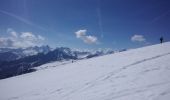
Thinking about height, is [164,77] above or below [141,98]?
above

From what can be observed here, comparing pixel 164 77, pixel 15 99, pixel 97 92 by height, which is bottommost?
pixel 15 99

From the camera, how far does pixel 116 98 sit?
21.6 feet

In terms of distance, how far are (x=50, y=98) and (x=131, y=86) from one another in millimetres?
4783

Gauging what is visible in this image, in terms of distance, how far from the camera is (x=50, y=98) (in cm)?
884

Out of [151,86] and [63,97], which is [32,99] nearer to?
[63,97]

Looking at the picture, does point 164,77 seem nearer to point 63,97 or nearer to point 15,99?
point 63,97

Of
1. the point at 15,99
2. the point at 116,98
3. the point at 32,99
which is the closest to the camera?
the point at 116,98

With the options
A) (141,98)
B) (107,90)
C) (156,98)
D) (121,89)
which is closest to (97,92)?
(107,90)

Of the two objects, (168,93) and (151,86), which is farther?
(151,86)

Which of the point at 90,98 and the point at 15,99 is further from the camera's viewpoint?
the point at 15,99

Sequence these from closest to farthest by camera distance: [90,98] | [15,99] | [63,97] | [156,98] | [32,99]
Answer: [156,98], [90,98], [63,97], [32,99], [15,99]

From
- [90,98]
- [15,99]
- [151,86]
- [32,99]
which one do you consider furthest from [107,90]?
[15,99]

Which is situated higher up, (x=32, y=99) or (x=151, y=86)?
(x=151, y=86)

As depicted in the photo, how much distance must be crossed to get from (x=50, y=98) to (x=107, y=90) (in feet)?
11.5
